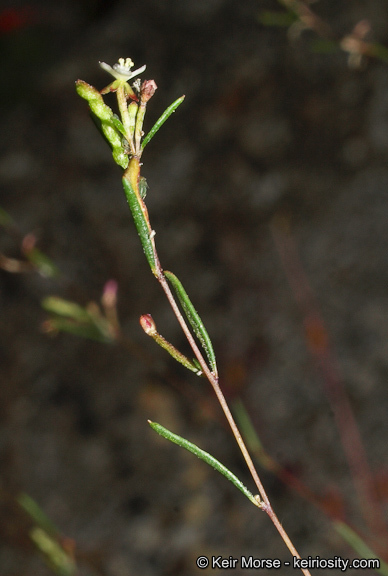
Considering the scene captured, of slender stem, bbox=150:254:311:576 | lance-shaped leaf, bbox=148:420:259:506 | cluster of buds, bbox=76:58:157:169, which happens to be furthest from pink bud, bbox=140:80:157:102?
lance-shaped leaf, bbox=148:420:259:506

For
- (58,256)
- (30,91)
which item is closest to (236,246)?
(58,256)

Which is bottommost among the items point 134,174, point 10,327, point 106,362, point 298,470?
point 134,174

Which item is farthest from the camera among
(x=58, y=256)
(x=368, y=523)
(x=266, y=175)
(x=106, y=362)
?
(x=58, y=256)

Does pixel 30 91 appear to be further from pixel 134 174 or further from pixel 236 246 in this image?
pixel 134 174

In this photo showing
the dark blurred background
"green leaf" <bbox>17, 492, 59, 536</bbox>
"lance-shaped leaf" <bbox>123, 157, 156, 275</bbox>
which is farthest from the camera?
→ the dark blurred background

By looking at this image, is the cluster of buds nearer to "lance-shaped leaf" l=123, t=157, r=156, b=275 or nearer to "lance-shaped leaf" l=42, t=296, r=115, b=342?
"lance-shaped leaf" l=123, t=157, r=156, b=275

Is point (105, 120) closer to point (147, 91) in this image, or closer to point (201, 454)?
point (147, 91)

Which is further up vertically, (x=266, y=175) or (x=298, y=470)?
(x=266, y=175)
